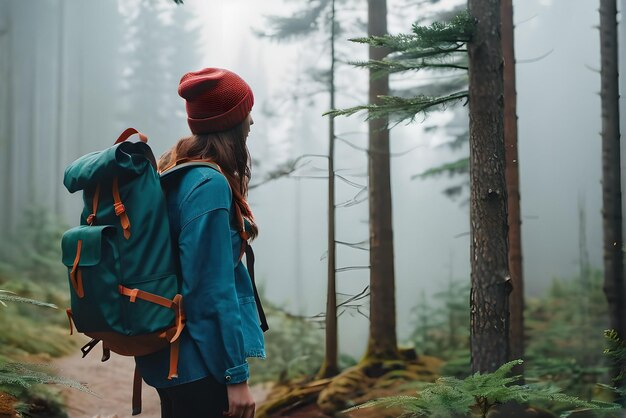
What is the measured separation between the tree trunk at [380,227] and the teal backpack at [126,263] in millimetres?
4069

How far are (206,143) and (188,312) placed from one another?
0.51 meters

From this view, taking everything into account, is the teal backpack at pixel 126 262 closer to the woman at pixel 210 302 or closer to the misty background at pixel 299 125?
the woman at pixel 210 302

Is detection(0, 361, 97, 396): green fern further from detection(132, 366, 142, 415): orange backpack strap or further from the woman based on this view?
the woman

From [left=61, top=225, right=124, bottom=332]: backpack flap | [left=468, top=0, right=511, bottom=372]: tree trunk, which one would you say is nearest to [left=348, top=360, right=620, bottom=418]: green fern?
[left=468, top=0, right=511, bottom=372]: tree trunk

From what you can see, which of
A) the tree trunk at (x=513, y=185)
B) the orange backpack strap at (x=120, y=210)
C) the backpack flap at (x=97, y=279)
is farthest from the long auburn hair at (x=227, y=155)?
the tree trunk at (x=513, y=185)

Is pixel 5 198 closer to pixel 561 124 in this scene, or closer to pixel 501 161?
pixel 501 161

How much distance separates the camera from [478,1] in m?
3.89

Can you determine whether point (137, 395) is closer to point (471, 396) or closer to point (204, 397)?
point (204, 397)

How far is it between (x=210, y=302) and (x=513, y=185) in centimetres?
444

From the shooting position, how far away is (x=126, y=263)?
5.39 feet

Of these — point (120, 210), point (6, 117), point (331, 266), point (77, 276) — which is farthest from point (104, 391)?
point (120, 210)

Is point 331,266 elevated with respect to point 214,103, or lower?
lower

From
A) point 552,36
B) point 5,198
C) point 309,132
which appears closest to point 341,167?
point 309,132

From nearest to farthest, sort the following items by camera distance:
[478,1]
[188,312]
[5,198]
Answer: [188,312], [478,1], [5,198]
